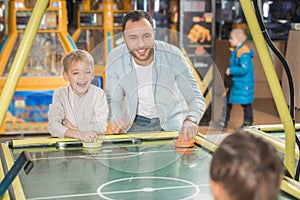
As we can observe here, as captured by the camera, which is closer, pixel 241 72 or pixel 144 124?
pixel 144 124

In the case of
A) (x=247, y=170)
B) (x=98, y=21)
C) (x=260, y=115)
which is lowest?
(x=260, y=115)

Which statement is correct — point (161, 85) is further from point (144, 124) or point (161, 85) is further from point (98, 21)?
point (98, 21)

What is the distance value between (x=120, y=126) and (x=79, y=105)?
23 cm

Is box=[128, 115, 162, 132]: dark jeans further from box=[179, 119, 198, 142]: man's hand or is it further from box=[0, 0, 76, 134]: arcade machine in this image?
box=[0, 0, 76, 134]: arcade machine

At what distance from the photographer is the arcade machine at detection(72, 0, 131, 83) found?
580 cm

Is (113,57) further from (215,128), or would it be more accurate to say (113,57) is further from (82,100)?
(215,128)

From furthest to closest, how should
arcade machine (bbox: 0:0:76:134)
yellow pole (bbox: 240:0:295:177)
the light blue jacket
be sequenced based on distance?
arcade machine (bbox: 0:0:76:134) → the light blue jacket → yellow pole (bbox: 240:0:295:177)

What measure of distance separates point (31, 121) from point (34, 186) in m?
3.41

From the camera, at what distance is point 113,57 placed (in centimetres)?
218

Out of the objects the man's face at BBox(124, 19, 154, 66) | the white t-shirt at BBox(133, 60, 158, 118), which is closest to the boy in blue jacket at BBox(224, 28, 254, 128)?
the white t-shirt at BBox(133, 60, 158, 118)

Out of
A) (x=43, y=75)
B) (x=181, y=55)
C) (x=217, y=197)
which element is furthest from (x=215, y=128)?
(x=43, y=75)

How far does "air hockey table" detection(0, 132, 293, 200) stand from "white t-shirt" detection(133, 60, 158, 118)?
0.70 ft

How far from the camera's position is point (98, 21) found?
19.6ft

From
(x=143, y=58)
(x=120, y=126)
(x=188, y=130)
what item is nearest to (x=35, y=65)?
(x=120, y=126)
